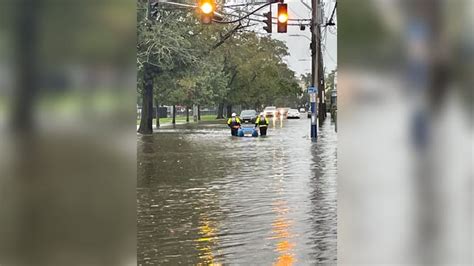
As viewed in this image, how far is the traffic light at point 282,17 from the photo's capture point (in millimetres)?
18703

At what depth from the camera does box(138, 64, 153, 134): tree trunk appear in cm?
3253
